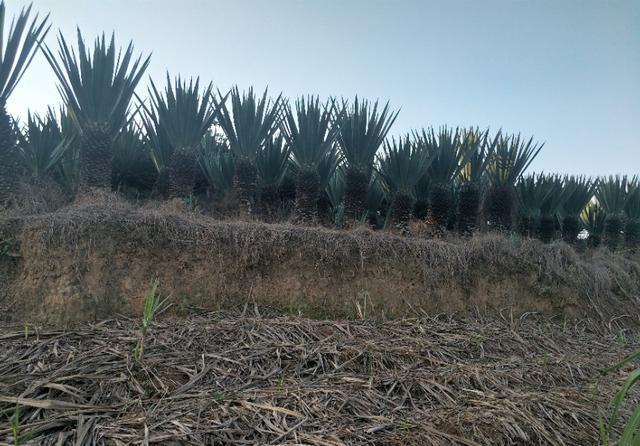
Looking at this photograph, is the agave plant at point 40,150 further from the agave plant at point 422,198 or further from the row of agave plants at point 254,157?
the agave plant at point 422,198

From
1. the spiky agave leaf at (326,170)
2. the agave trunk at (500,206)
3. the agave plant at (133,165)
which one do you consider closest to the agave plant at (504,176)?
the agave trunk at (500,206)

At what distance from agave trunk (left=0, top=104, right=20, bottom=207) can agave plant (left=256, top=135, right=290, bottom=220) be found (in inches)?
120

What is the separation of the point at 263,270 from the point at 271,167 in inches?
104

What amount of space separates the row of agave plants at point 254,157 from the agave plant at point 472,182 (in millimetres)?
20

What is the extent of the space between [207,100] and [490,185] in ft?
16.3

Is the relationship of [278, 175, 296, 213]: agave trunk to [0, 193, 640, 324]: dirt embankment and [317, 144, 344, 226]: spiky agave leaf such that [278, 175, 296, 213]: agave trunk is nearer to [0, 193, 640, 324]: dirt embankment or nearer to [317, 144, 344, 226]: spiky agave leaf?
[317, 144, 344, 226]: spiky agave leaf

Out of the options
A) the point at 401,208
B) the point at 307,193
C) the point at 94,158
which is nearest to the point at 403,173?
the point at 401,208

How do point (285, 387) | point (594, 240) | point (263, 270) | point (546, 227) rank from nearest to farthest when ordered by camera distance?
point (285, 387)
point (263, 270)
point (546, 227)
point (594, 240)

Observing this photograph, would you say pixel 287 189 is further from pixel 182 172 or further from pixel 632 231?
pixel 632 231

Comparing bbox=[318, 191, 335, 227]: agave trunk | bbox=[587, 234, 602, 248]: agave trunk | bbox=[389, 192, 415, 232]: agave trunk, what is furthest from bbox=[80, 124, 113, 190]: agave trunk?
bbox=[587, 234, 602, 248]: agave trunk

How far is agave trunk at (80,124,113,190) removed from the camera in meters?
5.65

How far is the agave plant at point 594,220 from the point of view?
11117 millimetres

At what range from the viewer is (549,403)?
3035mm

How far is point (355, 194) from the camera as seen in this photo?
684cm
